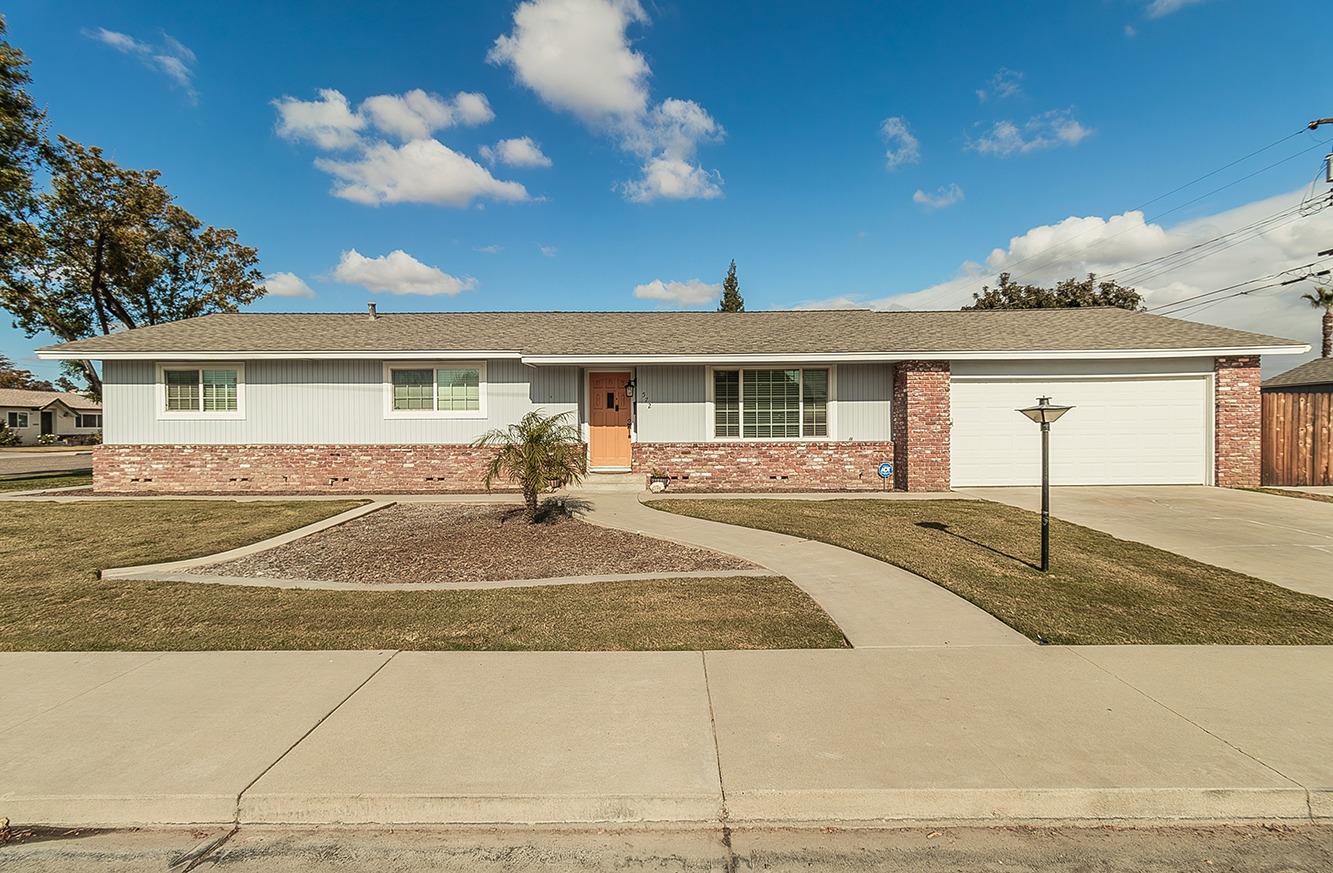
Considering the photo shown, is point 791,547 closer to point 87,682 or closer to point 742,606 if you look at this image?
point 742,606

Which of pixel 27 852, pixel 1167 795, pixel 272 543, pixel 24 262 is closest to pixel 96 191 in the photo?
pixel 24 262

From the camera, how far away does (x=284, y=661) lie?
441 centimetres

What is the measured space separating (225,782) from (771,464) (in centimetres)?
1177

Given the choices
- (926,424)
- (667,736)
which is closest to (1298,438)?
(926,424)

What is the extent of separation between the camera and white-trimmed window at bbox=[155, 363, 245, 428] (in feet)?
45.6

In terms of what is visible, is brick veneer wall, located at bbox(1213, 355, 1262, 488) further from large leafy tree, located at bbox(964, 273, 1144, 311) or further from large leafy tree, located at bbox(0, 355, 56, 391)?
large leafy tree, located at bbox(0, 355, 56, 391)

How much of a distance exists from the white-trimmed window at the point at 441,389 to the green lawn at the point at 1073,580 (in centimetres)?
692

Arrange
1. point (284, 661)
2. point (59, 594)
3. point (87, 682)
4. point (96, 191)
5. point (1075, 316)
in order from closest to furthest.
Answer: point (87, 682) < point (284, 661) < point (59, 594) < point (1075, 316) < point (96, 191)

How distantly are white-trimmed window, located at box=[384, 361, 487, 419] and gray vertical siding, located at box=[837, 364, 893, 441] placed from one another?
28.3 ft

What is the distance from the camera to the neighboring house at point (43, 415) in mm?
46375

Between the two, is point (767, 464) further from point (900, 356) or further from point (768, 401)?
point (900, 356)

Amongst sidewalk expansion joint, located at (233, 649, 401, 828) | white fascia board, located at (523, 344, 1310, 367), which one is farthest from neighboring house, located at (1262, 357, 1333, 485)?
sidewalk expansion joint, located at (233, 649, 401, 828)

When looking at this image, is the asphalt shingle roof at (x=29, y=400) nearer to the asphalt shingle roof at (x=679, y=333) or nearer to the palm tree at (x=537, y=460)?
the asphalt shingle roof at (x=679, y=333)

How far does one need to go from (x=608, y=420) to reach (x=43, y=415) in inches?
2445
